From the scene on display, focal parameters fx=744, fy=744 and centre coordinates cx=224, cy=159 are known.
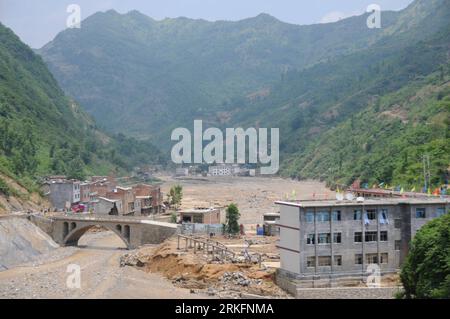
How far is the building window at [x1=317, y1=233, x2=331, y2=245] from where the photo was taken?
42312 mm

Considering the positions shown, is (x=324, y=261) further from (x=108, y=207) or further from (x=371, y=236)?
(x=108, y=207)

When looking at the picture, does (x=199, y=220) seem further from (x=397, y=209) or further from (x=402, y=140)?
(x=402, y=140)

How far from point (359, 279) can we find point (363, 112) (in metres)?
123

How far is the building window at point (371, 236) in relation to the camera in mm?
43400

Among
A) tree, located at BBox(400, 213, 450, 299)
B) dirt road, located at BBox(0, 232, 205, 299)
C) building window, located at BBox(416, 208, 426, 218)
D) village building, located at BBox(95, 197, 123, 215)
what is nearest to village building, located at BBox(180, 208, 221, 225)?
dirt road, located at BBox(0, 232, 205, 299)

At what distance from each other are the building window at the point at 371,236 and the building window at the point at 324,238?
2462mm

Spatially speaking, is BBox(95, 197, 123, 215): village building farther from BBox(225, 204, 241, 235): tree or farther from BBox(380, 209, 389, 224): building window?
BBox(380, 209, 389, 224): building window

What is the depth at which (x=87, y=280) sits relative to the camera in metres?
50.8

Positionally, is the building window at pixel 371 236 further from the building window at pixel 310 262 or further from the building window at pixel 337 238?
the building window at pixel 310 262

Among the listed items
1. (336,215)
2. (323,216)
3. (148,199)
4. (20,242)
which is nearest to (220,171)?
(148,199)

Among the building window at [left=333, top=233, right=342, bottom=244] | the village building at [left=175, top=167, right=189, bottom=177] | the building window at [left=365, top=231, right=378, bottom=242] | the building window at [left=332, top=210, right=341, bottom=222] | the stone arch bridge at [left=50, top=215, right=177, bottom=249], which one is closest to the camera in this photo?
the building window at [left=333, top=233, right=342, bottom=244]

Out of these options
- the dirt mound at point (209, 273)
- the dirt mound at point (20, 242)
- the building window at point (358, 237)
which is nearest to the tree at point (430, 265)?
the building window at point (358, 237)
